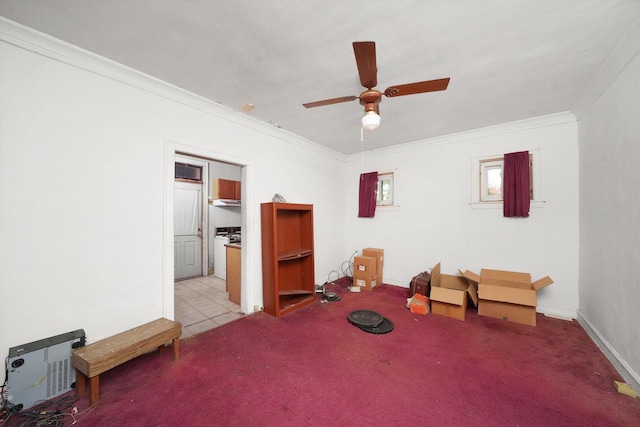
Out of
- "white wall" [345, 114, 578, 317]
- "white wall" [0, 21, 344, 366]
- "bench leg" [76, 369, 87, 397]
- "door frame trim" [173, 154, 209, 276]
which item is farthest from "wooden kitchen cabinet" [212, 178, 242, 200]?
"bench leg" [76, 369, 87, 397]

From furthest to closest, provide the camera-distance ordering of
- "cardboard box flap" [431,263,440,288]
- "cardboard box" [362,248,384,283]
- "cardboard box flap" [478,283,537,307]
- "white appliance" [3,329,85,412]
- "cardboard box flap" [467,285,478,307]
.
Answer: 1. "cardboard box" [362,248,384,283]
2. "cardboard box flap" [431,263,440,288]
3. "cardboard box flap" [467,285,478,307]
4. "cardboard box flap" [478,283,537,307]
5. "white appliance" [3,329,85,412]

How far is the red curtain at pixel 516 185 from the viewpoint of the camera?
323 centimetres

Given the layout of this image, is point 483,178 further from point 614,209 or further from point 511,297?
point 511,297

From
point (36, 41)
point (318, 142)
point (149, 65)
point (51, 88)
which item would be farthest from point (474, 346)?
point (36, 41)

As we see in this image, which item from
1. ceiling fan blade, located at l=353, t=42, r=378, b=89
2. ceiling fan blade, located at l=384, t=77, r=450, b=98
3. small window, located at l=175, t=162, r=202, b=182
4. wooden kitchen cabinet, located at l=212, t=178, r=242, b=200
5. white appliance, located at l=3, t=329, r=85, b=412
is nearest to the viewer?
ceiling fan blade, located at l=353, t=42, r=378, b=89

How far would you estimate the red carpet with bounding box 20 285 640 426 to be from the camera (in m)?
1.57

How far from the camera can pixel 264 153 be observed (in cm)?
344

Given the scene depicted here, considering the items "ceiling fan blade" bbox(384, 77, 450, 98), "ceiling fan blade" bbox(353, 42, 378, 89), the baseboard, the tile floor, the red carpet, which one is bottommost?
the tile floor

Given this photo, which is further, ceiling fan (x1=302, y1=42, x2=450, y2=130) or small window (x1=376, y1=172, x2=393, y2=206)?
small window (x1=376, y1=172, x2=393, y2=206)

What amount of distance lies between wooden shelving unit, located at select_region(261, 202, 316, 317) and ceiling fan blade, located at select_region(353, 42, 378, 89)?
190 centimetres

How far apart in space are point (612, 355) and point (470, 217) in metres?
2.06

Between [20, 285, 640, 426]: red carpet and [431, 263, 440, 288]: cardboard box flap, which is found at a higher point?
[431, 263, 440, 288]: cardboard box flap

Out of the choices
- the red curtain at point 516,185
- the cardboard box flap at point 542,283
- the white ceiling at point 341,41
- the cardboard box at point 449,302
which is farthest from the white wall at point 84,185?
the cardboard box flap at point 542,283

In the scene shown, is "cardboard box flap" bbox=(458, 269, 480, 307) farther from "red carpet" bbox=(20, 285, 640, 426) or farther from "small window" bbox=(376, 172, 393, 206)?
"small window" bbox=(376, 172, 393, 206)
